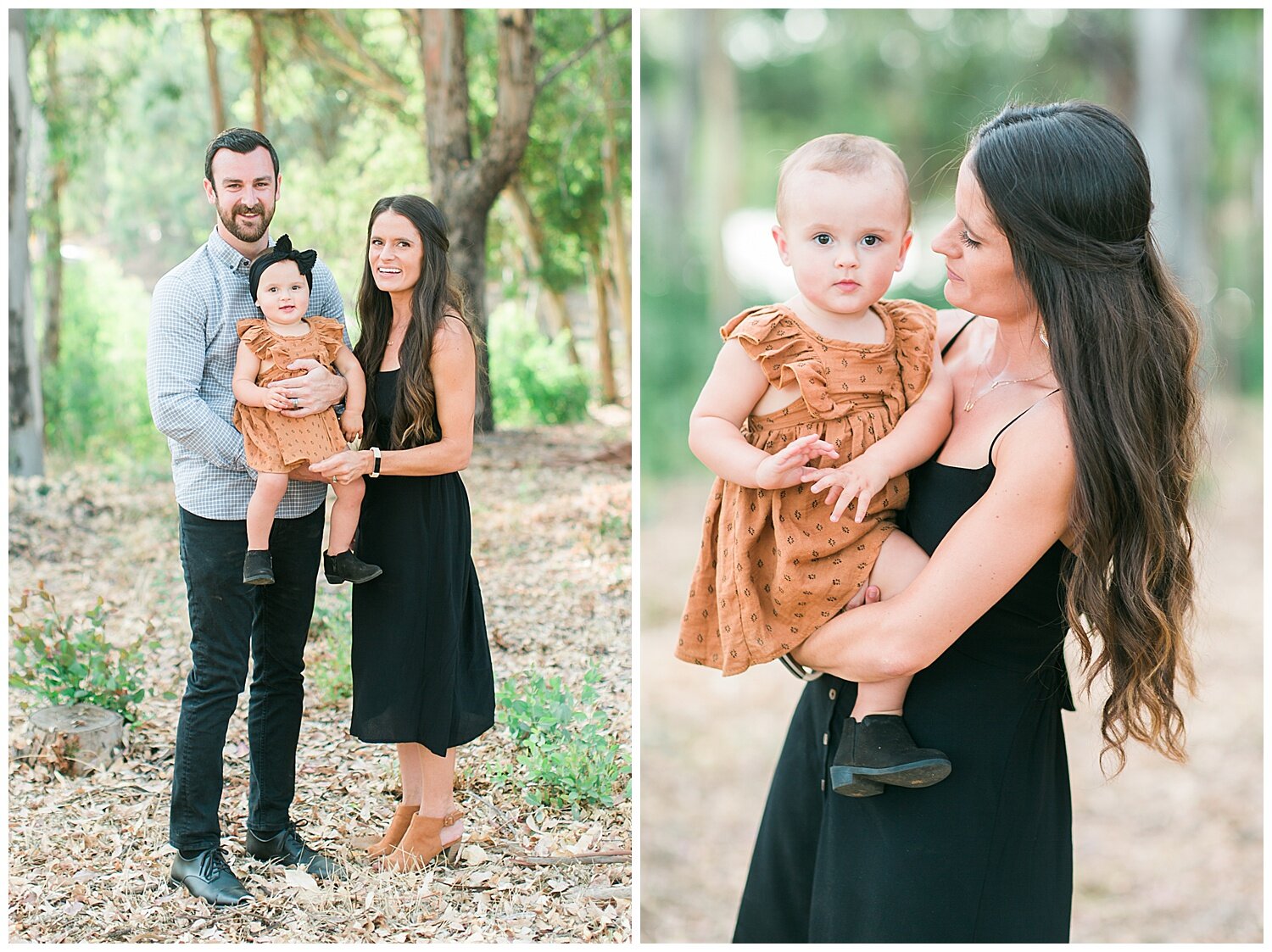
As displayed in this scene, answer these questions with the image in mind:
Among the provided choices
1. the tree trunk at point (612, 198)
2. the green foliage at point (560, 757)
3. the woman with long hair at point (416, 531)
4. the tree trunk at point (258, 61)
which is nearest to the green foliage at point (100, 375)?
the tree trunk at point (258, 61)

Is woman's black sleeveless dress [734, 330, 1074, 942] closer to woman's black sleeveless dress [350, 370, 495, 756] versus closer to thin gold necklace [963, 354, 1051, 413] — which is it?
thin gold necklace [963, 354, 1051, 413]

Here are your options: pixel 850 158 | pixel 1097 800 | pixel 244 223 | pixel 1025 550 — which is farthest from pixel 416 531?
pixel 1097 800

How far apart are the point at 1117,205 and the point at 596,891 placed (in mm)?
2139

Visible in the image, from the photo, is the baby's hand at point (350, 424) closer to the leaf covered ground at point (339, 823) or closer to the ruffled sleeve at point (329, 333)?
the ruffled sleeve at point (329, 333)

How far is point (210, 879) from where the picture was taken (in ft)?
9.05

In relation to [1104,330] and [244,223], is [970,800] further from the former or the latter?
[244,223]

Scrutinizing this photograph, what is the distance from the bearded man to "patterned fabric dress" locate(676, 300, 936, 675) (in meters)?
1.09

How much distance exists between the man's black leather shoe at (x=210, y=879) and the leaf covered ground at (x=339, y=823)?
0.03 m

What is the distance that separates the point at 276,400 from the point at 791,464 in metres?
1.23

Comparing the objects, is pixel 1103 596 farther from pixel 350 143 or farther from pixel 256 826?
pixel 350 143

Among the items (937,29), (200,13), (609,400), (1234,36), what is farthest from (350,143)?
(937,29)

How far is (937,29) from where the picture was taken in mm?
21875

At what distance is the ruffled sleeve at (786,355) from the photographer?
2029 mm

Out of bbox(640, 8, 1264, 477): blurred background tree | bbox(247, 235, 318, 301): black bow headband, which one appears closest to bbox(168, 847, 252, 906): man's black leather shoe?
bbox(247, 235, 318, 301): black bow headband
